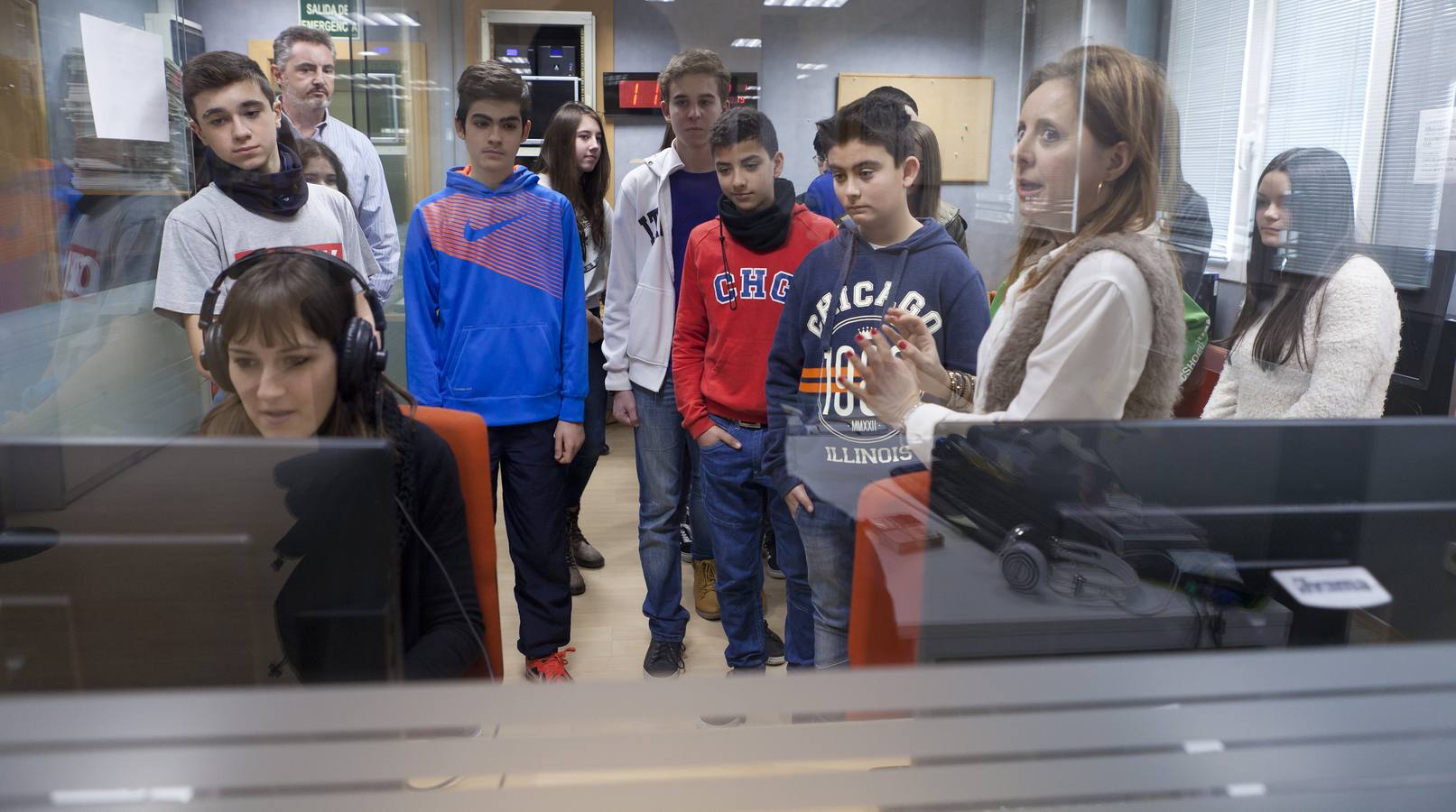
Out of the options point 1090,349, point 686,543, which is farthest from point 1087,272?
point 686,543

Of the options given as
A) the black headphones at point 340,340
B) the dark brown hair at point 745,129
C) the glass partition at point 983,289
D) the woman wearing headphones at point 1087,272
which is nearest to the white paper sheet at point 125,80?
the glass partition at point 983,289

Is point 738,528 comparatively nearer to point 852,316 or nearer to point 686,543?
point 686,543

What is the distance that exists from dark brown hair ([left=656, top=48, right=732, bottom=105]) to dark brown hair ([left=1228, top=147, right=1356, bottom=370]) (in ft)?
1.95

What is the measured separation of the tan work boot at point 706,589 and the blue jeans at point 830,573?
0.56m

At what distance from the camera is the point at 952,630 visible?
2.58 feet

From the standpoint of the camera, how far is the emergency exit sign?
0.99 meters

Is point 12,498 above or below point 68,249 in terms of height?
below

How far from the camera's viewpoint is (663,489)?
1.75m

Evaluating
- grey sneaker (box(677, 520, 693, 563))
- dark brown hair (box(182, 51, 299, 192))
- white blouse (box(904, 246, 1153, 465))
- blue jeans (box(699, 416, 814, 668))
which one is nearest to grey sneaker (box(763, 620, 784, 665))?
blue jeans (box(699, 416, 814, 668))

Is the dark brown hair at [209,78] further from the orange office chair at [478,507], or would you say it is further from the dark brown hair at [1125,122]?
the dark brown hair at [1125,122]

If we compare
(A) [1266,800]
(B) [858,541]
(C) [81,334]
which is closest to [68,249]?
(C) [81,334]

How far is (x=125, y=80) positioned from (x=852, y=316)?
808 millimetres

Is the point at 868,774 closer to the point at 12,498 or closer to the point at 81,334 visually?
the point at 12,498

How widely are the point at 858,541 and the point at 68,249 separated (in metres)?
0.87
